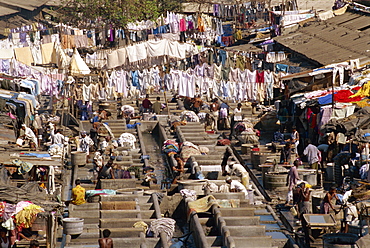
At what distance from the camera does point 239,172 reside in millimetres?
24297

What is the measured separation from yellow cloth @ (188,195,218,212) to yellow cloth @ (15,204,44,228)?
15.4ft

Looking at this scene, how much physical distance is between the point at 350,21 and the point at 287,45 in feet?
12.2

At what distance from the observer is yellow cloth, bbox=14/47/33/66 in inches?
1427

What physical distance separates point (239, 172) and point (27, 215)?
26.1 feet

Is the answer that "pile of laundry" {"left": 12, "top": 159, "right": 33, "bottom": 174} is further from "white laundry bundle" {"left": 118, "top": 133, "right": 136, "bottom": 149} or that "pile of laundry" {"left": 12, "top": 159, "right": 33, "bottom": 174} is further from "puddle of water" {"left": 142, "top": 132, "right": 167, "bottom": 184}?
"white laundry bundle" {"left": 118, "top": 133, "right": 136, "bottom": 149}

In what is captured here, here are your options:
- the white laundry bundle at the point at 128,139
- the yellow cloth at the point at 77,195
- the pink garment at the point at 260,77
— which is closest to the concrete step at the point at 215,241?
the yellow cloth at the point at 77,195

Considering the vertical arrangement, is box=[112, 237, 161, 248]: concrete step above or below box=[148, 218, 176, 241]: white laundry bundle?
above

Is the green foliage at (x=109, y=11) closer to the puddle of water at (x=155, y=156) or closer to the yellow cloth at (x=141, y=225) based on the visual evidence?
the puddle of water at (x=155, y=156)

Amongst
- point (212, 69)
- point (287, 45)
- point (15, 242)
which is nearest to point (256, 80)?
point (212, 69)

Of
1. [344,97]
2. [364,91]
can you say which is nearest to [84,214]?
[344,97]

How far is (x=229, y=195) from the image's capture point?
73.5 feet

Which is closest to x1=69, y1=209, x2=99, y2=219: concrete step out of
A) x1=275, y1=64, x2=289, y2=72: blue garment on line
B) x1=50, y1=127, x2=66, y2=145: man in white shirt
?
x1=50, y1=127, x2=66, y2=145: man in white shirt

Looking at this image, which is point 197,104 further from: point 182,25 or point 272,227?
point 272,227

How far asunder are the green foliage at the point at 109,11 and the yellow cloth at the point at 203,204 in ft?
88.1
